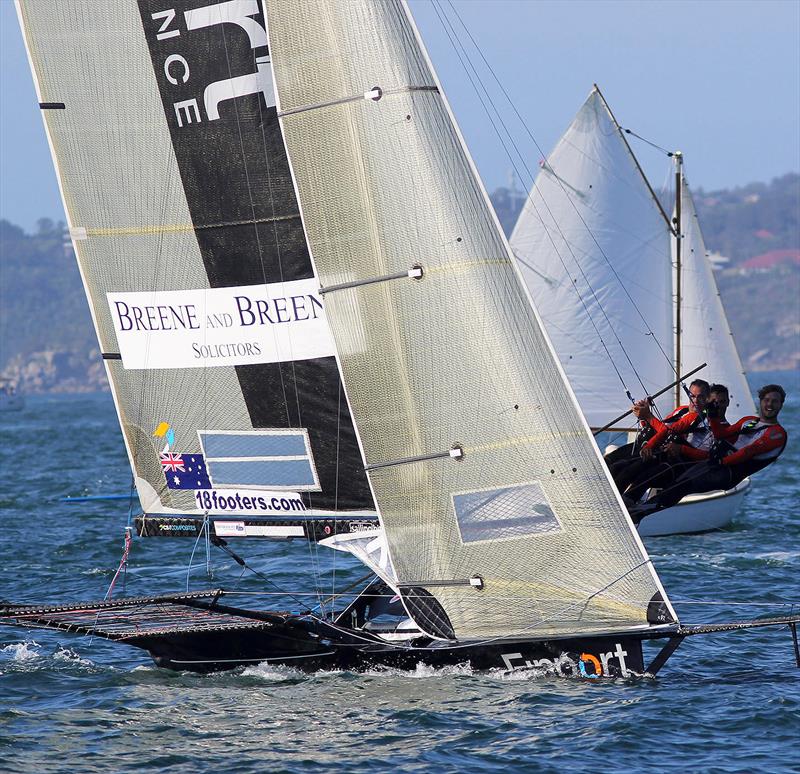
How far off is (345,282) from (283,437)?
1735mm

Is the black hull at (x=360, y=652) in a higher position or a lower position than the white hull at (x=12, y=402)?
higher

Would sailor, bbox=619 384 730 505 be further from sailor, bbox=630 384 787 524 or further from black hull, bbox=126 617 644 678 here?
black hull, bbox=126 617 644 678

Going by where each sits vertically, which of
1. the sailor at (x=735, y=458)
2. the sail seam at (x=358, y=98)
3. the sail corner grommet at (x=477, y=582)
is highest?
the sail seam at (x=358, y=98)

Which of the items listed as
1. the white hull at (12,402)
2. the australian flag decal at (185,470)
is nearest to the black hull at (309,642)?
the australian flag decal at (185,470)

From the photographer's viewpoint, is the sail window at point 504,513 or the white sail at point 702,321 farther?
the white sail at point 702,321

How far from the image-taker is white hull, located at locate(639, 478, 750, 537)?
76.8ft

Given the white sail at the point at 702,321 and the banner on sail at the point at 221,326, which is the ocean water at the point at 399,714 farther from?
the white sail at the point at 702,321

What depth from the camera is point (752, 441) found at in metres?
13.6

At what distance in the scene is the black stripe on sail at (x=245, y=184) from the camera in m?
12.5

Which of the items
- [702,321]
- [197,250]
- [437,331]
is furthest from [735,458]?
[702,321]

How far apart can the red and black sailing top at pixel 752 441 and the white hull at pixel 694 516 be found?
31.7 feet

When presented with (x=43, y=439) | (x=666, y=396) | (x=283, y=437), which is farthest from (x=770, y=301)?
(x=283, y=437)

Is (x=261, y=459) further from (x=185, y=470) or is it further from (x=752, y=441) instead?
(x=752, y=441)

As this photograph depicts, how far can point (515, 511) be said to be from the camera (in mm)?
11914
